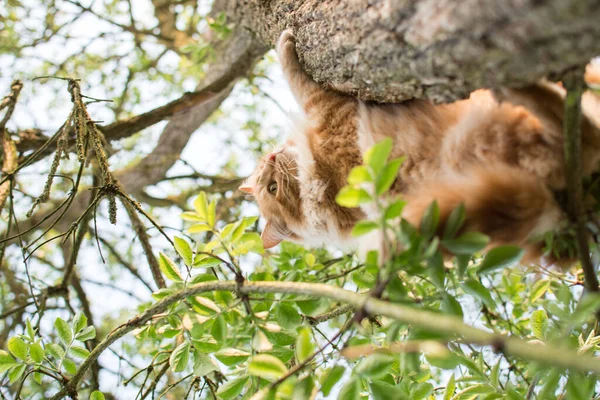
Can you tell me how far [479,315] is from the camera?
6.59 ft

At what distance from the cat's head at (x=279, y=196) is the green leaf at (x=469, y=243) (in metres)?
0.91

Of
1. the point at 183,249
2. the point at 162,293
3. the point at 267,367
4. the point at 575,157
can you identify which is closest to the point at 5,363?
the point at 162,293

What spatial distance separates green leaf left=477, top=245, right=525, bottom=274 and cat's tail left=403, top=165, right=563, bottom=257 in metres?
0.19

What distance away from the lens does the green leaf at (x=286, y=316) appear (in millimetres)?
979

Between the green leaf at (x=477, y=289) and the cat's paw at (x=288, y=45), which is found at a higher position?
the cat's paw at (x=288, y=45)

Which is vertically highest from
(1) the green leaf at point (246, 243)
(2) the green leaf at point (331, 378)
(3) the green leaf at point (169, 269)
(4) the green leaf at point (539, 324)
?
(3) the green leaf at point (169, 269)

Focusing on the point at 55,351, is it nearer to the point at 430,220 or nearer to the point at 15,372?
the point at 15,372

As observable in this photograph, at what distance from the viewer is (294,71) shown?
1570 millimetres

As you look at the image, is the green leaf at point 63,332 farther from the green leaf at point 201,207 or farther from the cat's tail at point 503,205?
the cat's tail at point 503,205

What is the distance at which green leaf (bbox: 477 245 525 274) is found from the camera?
2.38 ft

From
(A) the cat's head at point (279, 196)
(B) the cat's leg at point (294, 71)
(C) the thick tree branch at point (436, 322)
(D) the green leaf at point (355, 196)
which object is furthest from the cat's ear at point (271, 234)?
(D) the green leaf at point (355, 196)

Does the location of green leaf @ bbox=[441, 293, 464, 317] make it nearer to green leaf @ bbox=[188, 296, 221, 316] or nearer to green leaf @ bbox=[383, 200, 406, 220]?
green leaf @ bbox=[383, 200, 406, 220]

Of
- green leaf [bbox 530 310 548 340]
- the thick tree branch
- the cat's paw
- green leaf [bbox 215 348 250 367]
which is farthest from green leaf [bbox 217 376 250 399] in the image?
the cat's paw

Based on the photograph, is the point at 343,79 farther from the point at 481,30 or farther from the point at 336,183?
the point at 481,30
